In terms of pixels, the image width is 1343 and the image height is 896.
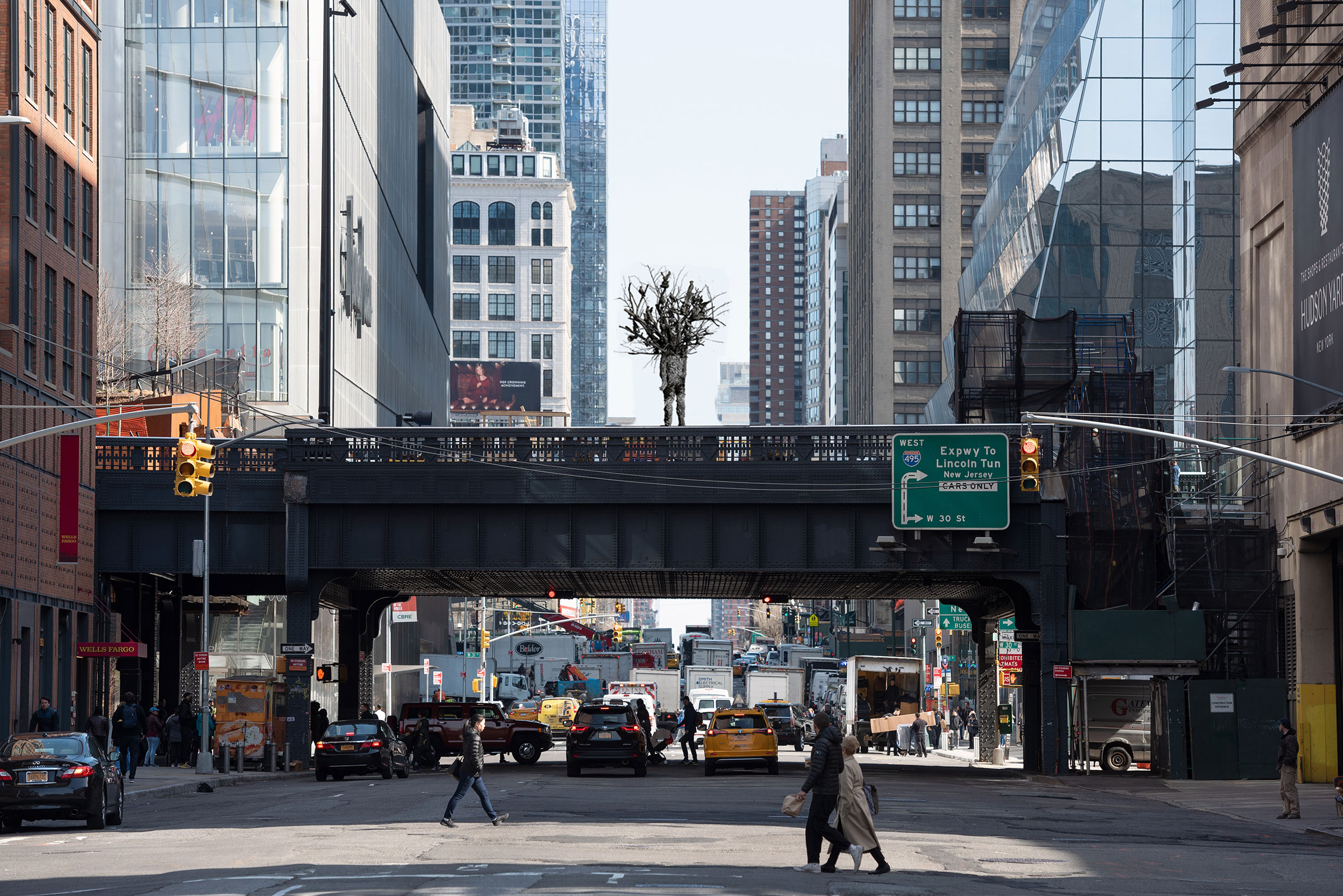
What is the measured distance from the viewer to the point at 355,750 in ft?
134

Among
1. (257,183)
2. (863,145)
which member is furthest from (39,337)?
(863,145)

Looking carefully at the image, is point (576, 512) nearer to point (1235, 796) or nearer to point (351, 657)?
point (351, 657)

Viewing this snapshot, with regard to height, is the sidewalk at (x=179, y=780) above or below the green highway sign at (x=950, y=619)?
below

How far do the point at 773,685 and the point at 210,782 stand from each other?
42.2 meters

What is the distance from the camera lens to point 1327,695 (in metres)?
40.8

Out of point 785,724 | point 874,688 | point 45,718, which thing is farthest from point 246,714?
point 874,688

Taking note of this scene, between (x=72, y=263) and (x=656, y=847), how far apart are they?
32.9 metres

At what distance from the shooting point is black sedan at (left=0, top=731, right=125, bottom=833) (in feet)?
80.7

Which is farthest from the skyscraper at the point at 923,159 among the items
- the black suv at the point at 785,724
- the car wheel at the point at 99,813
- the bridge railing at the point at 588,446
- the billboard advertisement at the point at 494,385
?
the car wheel at the point at 99,813

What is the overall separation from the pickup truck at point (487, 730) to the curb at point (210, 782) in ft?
14.4

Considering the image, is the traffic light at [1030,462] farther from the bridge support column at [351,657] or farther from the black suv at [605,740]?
the bridge support column at [351,657]

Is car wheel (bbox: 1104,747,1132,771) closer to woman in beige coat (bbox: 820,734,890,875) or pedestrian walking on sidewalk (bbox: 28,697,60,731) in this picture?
pedestrian walking on sidewalk (bbox: 28,697,60,731)

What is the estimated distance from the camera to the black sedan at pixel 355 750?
40.8m

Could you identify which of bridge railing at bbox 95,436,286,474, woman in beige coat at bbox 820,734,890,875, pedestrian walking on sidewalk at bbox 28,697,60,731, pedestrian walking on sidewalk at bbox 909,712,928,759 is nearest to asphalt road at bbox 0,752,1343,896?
woman in beige coat at bbox 820,734,890,875
